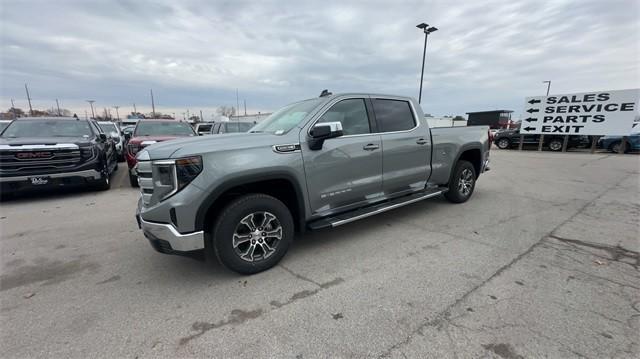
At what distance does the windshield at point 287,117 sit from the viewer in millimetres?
3543

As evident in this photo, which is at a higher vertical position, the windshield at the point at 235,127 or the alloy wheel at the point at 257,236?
the windshield at the point at 235,127

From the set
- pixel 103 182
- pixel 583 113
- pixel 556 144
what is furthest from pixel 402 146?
pixel 556 144

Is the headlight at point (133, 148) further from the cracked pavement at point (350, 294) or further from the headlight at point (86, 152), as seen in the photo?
the cracked pavement at point (350, 294)

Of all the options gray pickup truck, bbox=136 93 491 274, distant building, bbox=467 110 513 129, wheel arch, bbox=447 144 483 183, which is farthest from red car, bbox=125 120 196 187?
distant building, bbox=467 110 513 129

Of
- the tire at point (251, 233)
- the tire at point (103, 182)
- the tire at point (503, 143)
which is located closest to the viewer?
the tire at point (251, 233)

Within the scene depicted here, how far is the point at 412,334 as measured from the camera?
7.12 feet

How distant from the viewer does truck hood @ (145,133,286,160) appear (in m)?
2.70

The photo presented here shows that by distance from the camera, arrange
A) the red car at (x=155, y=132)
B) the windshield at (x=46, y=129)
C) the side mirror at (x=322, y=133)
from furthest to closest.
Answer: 1. the red car at (x=155, y=132)
2. the windshield at (x=46, y=129)
3. the side mirror at (x=322, y=133)

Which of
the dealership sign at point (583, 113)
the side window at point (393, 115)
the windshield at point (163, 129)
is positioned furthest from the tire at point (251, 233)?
the dealership sign at point (583, 113)

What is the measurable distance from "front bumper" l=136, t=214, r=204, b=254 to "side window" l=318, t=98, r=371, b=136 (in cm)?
190

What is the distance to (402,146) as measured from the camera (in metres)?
4.21

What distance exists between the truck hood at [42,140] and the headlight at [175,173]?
4.96 metres

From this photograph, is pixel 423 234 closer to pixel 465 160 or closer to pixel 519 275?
pixel 519 275

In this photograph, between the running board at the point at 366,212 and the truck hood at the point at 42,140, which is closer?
the running board at the point at 366,212
